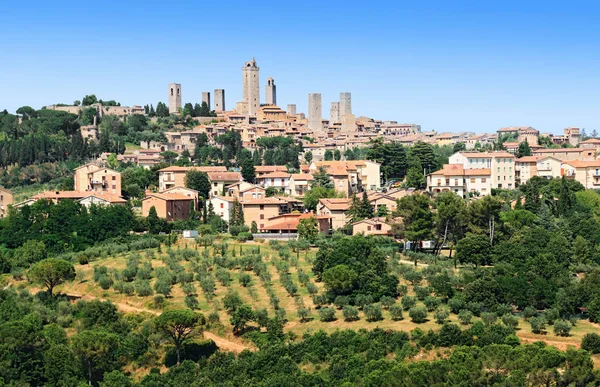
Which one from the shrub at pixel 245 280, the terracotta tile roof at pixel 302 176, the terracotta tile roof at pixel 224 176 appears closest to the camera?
the shrub at pixel 245 280

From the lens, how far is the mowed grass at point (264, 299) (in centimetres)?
3319

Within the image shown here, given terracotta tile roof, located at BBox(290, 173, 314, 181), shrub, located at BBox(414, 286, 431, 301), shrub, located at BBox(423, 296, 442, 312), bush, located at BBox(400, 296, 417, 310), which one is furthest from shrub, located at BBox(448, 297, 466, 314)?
terracotta tile roof, located at BBox(290, 173, 314, 181)

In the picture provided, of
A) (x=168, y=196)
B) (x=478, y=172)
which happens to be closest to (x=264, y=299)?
(x=168, y=196)

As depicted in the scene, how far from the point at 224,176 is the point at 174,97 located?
50.1 m

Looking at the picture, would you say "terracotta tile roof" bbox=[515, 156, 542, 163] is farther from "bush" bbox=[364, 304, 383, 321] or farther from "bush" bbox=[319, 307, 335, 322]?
"bush" bbox=[319, 307, 335, 322]

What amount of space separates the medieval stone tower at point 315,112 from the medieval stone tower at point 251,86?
6.76 meters

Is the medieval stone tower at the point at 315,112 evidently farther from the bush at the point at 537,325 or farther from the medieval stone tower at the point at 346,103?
the bush at the point at 537,325

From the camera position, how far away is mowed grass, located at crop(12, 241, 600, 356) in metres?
33.2

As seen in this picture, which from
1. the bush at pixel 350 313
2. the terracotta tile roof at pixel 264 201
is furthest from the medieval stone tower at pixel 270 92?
the bush at pixel 350 313

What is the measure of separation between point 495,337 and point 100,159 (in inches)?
2204

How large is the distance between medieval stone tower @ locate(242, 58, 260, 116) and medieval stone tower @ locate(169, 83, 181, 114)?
8625 mm

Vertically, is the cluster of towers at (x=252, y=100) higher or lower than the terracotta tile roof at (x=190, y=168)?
higher

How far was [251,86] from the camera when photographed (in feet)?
367

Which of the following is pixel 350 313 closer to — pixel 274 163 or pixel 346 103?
pixel 274 163
